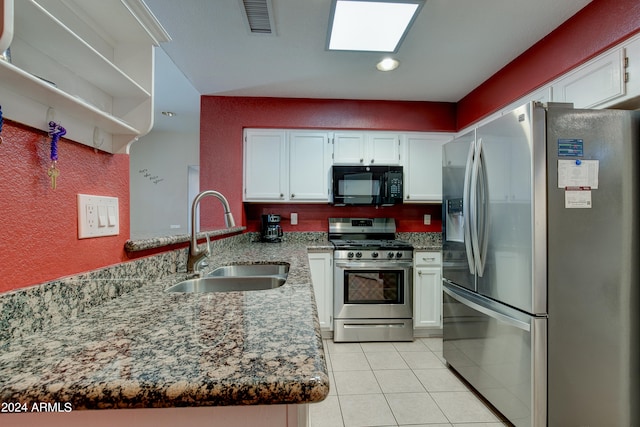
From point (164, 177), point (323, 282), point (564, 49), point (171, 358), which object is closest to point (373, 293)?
point (323, 282)

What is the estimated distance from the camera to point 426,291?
286cm

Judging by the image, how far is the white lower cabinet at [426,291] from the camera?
9.36 ft

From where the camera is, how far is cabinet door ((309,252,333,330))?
2811 millimetres

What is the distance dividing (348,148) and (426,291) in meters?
1.66

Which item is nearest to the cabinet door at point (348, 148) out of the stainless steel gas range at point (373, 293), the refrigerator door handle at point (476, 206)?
the stainless steel gas range at point (373, 293)

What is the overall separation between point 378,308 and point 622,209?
1.87 meters

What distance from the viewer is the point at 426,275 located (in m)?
2.86

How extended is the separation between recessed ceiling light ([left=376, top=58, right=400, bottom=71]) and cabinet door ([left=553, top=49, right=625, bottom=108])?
111cm

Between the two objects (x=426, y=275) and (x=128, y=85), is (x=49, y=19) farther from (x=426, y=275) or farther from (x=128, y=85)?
(x=426, y=275)

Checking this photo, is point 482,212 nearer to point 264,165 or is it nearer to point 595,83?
point 595,83

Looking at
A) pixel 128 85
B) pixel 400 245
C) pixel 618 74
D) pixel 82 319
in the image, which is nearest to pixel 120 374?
pixel 82 319

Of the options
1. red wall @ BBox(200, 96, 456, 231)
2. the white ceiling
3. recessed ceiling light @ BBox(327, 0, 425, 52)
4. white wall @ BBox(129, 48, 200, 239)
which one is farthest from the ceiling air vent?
white wall @ BBox(129, 48, 200, 239)

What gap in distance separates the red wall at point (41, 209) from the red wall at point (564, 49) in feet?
8.30

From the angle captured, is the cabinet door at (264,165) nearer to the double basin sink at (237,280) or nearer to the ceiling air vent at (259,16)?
the ceiling air vent at (259,16)
